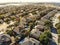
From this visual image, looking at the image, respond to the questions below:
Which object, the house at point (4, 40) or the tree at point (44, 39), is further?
the house at point (4, 40)

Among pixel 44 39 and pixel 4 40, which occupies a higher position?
pixel 44 39

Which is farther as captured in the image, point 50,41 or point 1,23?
point 1,23

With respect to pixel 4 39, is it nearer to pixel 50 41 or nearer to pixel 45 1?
pixel 50 41

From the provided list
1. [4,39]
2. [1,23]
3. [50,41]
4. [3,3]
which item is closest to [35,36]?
[50,41]

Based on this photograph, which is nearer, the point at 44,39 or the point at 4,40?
the point at 44,39

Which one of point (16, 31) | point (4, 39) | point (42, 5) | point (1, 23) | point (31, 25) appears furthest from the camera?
point (42, 5)

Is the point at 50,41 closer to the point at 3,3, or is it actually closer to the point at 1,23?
the point at 1,23

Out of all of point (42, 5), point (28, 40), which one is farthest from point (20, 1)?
point (28, 40)

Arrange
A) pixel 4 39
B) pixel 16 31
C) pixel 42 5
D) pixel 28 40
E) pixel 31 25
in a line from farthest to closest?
pixel 42 5
pixel 31 25
pixel 16 31
pixel 4 39
pixel 28 40

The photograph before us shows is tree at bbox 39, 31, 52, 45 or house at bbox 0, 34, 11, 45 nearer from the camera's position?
tree at bbox 39, 31, 52, 45
